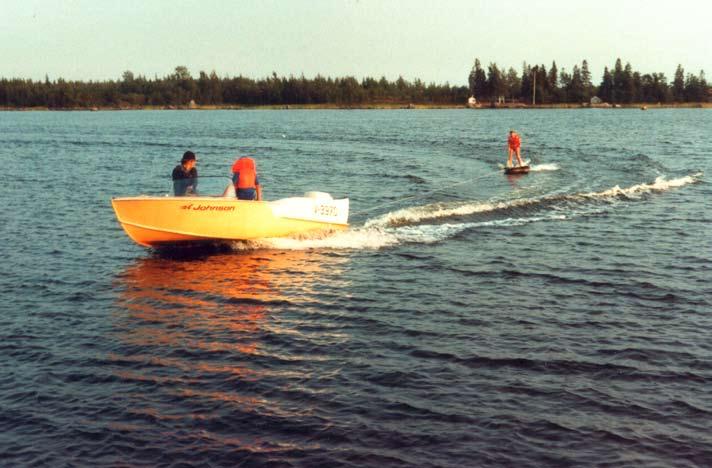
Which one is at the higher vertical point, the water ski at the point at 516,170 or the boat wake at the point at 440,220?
the water ski at the point at 516,170

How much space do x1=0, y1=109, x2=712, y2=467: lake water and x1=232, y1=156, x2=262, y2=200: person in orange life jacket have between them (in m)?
0.55

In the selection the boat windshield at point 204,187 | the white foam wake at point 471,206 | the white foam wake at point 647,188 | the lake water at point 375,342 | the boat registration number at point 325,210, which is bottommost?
the lake water at point 375,342

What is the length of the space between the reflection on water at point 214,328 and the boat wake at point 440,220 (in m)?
1.13

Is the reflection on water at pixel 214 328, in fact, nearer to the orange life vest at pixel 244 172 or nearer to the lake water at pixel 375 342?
the lake water at pixel 375 342

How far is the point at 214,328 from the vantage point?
13.0 metres

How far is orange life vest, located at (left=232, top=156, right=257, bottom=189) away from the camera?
1883cm

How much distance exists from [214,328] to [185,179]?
6.54 metres

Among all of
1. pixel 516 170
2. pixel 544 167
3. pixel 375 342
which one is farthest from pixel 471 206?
pixel 544 167

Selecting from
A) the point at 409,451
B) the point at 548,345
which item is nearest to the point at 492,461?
the point at 409,451

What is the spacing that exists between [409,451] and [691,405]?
395 cm

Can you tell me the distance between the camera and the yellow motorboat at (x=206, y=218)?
18177mm

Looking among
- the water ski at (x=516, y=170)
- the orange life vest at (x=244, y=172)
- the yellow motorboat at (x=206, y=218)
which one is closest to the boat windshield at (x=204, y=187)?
the yellow motorboat at (x=206, y=218)

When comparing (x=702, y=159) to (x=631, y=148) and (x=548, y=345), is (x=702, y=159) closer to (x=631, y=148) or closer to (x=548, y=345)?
(x=631, y=148)

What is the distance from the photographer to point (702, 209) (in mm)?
25719
